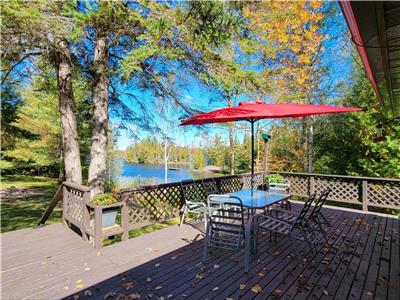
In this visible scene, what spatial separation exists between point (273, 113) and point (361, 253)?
2.31 metres

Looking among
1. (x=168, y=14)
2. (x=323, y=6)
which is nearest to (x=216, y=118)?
(x=168, y=14)

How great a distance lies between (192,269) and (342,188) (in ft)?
18.2

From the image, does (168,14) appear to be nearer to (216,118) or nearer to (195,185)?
(216,118)

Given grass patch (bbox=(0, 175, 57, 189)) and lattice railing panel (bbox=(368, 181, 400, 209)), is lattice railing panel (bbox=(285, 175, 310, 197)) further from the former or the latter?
grass patch (bbox=(0, 175, 57, 189))

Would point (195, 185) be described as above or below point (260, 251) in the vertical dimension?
above

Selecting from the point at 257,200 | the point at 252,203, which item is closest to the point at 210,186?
the point at 257,200

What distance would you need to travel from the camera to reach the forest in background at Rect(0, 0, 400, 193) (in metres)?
3.44

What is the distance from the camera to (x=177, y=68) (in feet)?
16.0

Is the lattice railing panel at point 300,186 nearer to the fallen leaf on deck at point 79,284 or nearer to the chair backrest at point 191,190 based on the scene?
the chair backrest at point 191,190

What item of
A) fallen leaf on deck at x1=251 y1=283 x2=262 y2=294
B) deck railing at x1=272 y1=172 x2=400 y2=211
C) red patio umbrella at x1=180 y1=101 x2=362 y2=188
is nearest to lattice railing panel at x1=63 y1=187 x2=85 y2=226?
red patio umbrella at x1=180 y1=101 x2=362 y2=188

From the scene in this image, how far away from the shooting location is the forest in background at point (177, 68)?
3.44m

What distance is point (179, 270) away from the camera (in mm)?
2748

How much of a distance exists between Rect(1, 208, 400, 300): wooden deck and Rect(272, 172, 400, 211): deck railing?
6.78 ft

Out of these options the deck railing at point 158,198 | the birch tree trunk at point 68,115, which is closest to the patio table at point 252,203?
the deck railing at point 158,198
